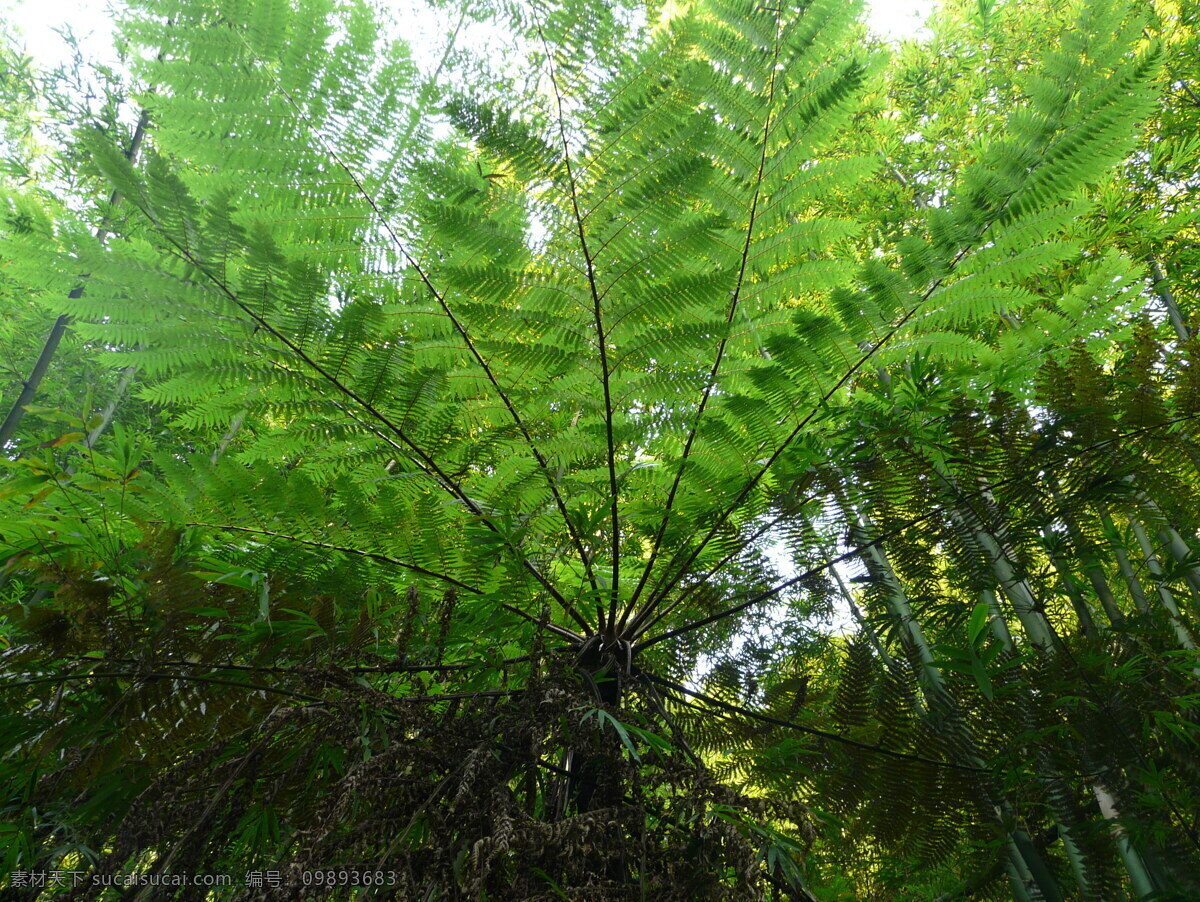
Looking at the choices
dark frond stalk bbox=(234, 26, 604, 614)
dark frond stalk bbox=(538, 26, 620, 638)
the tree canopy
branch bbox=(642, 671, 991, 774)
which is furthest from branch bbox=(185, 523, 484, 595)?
branch bbox=(642, 671, 991, 774)

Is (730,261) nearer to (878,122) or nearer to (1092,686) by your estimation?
(1092,686)

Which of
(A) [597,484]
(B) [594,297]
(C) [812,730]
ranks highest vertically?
(B) [594,297]

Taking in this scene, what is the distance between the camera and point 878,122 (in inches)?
115

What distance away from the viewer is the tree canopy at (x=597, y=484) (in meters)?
0.85

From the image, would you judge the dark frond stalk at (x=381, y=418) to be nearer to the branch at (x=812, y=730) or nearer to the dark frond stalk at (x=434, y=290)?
the dark frond stalk at (x=434, y=290)

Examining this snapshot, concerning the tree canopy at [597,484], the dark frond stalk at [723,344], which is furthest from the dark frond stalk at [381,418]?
the dark frond stalk at [723,344]

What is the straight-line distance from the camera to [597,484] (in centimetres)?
128

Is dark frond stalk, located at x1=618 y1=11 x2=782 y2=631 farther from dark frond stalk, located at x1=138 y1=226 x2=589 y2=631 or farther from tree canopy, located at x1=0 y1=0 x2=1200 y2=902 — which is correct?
dark frond stalk, located at x1=138 y1=226 x2=589 y2=631

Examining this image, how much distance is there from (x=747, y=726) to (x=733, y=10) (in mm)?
1257

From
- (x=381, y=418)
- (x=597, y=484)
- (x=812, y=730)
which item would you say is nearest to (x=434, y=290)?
(x=381, y=418)

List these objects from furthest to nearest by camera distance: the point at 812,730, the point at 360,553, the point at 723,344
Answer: the point at 723,344, the point at 360,553, the point at 812,730

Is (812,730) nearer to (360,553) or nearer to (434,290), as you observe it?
(360,553)

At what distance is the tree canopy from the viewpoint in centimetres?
85

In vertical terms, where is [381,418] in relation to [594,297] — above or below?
below
